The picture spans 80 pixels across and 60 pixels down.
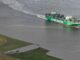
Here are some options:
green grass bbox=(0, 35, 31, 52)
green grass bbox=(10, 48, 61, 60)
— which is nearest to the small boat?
green grass bbox=(0, 35, 31, 52)

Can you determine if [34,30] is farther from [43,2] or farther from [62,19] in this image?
[43,2]

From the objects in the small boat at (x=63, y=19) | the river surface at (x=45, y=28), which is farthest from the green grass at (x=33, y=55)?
the small boat at (x=63, y=19)

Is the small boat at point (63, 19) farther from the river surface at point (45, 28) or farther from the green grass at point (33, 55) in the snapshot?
the green grass at point (33, 55)

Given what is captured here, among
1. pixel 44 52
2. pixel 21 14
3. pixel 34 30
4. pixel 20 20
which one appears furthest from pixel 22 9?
pixel 44 52

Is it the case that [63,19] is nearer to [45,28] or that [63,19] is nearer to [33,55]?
[45,28]

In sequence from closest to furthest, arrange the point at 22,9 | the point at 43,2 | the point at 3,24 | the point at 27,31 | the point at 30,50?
the point at 30,50
the point at 27,31
the point at 3,24
the point at 22,9
the point at 43,2

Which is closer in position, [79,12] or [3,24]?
[3,24]
